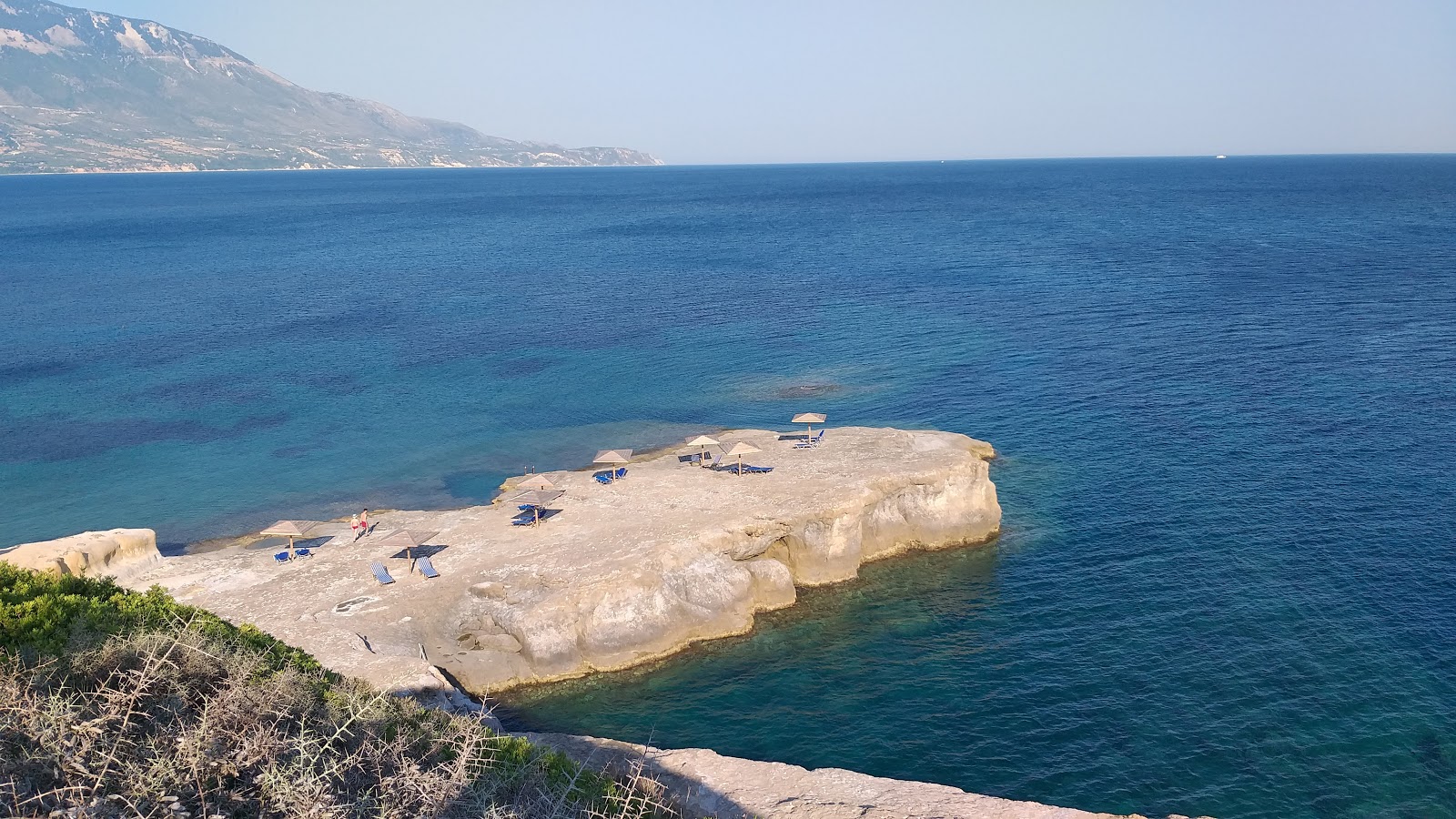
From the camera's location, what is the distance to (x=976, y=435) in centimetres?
6281

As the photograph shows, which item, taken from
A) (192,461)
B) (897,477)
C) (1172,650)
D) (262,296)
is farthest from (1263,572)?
(262,296)

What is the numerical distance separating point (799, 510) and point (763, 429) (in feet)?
56.4

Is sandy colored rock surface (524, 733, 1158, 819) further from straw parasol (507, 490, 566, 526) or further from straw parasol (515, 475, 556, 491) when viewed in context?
straw parasol (515, 475, 556, 491)

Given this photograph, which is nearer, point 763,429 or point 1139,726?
point 1139,726

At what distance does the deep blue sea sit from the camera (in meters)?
34.7

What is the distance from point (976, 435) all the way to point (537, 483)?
97.4 ft

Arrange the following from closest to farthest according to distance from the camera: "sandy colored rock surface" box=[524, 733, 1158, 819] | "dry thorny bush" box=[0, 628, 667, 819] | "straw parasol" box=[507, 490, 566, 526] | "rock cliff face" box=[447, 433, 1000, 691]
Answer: "dry thorny bush" box=[0, 628, 667, 819]
"sandy colored rock surface" box=[524, 733, 1158, 819]
"rock cliff face" box=[447, 433, 1000, 691]
"straw parasol" box=[507, 490, 566, 526]

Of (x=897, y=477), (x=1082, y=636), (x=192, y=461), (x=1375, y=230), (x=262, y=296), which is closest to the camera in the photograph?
(x=1082, y=636)

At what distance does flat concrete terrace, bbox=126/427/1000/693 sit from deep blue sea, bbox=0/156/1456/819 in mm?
1949

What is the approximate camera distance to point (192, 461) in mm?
62938

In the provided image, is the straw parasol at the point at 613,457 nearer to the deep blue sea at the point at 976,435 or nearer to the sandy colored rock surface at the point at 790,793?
the deep blue sea at the point at 976,435

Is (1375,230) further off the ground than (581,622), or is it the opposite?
(1375,230)

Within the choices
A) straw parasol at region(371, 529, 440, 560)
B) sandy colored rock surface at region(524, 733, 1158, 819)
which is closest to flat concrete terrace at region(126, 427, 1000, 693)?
straw parasol at region(371, 529, 440, 560)

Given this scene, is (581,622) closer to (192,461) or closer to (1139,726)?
(1139,726)
